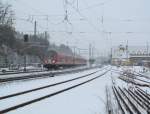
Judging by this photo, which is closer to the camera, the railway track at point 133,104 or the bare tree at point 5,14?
the railway track at point 133,104

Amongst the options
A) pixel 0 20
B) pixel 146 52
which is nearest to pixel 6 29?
pixel 0 20

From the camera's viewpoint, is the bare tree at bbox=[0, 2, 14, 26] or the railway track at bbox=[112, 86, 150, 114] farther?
the bare tree at bbox=[0, 2, 14, 26]

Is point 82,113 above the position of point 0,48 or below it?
below

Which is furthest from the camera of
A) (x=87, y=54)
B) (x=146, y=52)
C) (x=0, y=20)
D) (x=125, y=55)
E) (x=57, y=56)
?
(x=87, y=54)

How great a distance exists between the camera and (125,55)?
40.0 metres

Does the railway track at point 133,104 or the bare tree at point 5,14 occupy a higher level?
the bare tree at point 5,14

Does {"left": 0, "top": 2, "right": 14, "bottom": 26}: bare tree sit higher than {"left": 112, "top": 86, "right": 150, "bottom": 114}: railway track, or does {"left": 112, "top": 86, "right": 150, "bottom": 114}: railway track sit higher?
{"left": 0, "top": 2, "right": 14, "bottom": 26}: bare tree

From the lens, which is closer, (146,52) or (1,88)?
(1,88)

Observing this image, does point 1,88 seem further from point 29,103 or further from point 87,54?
point 87,54

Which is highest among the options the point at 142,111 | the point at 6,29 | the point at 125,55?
the point at 6,29

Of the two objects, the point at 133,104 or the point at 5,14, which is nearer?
the point at 133,104

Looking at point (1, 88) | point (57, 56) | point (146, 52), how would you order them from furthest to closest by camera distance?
point (146, 52), point (57, 56), point (1, 88)

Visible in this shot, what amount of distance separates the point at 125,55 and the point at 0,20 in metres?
36.5

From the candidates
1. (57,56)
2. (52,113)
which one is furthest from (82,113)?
(57,56)
